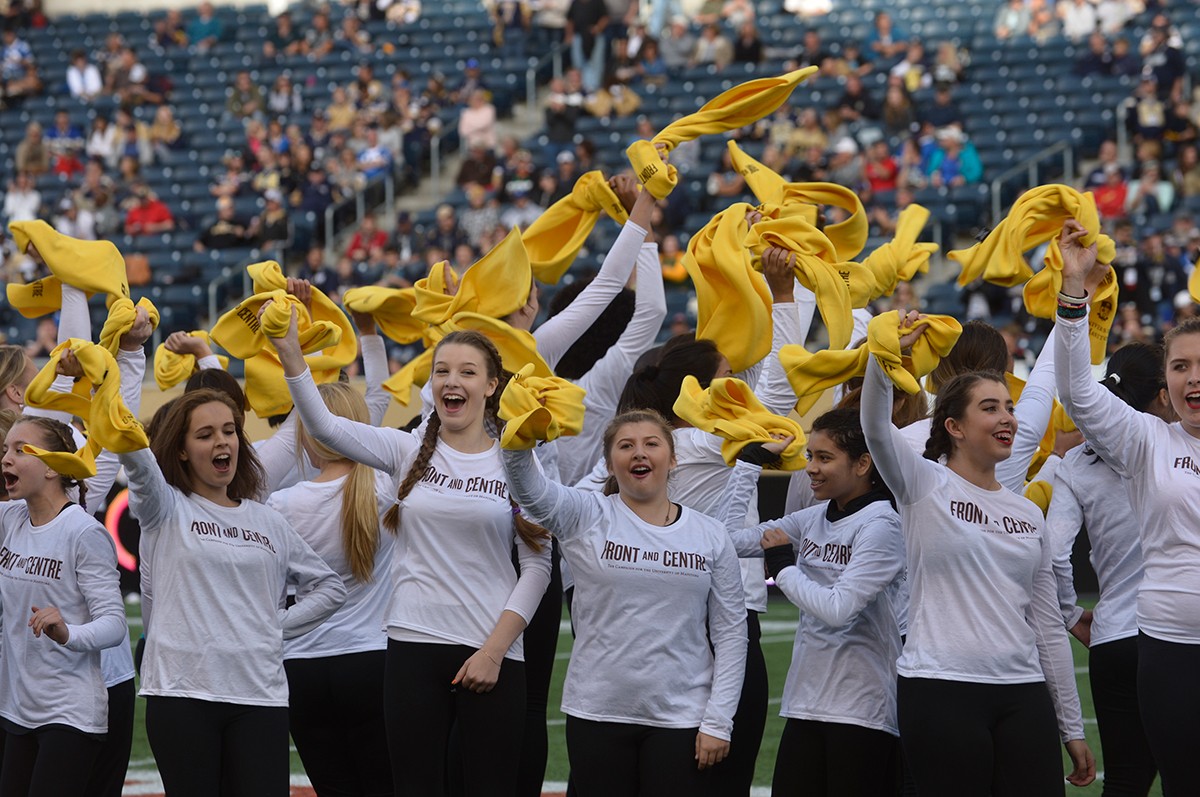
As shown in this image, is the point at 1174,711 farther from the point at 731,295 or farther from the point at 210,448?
the point at 210,448

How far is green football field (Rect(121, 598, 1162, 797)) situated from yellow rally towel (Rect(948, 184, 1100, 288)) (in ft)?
7.09

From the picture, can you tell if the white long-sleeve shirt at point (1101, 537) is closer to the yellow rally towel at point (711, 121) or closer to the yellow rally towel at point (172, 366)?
the yellow rally towel at point (711, 121)

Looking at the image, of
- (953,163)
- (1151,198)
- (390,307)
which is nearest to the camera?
(390,307)

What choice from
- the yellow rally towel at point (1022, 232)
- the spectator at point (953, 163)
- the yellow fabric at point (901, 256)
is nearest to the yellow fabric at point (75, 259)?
the yellow fabric at point (901, 256)

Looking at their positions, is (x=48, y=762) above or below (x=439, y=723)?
below

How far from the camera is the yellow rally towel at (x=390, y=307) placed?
5090mm

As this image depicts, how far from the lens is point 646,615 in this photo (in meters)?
4.13

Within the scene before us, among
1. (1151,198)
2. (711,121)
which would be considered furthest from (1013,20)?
(711,121)

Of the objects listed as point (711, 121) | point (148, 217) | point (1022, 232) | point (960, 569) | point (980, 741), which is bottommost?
point (148, 217)

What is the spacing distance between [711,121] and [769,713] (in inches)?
129

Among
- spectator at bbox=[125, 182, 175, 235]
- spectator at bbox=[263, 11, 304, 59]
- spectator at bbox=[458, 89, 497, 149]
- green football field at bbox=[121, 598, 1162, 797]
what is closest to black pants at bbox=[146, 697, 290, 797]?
green football field at bbox=[121, 598, 1162, 797]

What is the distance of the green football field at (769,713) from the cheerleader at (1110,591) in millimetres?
1240

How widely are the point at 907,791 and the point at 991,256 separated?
146 centimetres

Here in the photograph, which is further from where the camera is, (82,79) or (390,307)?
(82,79)
